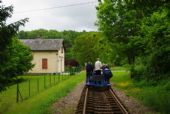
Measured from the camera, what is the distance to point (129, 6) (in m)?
17.2

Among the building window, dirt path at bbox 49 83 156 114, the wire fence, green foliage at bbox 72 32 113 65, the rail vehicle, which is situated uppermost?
green foliage at bbox 72 32 113 65

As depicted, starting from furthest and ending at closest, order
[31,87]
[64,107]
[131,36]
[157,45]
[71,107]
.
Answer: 1. [131,36]
2. [31,87]
3. [157,45]
4. [64,107]
5. [71,107]

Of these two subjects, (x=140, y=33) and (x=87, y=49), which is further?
(x=87, y=49)

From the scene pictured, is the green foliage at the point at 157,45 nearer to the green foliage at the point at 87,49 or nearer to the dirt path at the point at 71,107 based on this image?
the dirt path at the point at 71,107

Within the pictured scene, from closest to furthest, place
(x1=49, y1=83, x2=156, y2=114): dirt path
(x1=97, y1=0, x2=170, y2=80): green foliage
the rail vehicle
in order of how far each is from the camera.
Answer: (x1=49, y1=83, x2=156, y2=114): dirt path
(x1=97, y1=0, x2=170, y2=80): green foliage
the rail vehicle

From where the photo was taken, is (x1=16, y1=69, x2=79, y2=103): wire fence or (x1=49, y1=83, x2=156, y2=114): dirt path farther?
(x1=16, y1=69, x2=79, y2=103): wire fence

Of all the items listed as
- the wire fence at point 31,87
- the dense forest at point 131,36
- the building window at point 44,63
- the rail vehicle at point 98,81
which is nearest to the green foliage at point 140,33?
the dense forest at point 131,36

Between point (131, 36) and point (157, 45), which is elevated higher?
point (131, 36)

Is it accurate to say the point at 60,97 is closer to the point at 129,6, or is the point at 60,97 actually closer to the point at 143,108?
the point at 143,108

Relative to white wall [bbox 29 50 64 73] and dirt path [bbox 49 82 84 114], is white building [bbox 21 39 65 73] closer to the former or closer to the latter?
white wall [bbox 29 50 64 73]

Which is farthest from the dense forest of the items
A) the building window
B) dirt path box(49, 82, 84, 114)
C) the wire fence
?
the building window

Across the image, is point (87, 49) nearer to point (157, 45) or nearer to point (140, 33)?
point (140, 33)

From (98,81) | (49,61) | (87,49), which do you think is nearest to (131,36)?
(98,81)

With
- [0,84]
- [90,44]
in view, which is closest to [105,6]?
[0,84]
